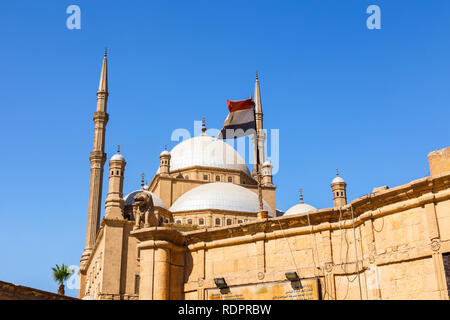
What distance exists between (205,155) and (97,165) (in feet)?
36.5

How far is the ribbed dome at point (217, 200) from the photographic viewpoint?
4476cm

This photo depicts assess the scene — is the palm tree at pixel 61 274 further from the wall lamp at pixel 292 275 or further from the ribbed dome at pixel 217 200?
the wall lamp at pixel 292 275

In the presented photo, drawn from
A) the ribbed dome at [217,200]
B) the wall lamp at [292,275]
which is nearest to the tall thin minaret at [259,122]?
the ribbed dome at [217,200]

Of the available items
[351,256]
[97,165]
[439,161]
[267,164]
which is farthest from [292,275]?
[267,164]

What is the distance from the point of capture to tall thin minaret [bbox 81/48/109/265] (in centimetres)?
4659

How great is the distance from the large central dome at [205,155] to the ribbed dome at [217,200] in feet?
21.2

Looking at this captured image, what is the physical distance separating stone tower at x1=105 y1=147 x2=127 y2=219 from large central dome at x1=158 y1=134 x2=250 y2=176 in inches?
425

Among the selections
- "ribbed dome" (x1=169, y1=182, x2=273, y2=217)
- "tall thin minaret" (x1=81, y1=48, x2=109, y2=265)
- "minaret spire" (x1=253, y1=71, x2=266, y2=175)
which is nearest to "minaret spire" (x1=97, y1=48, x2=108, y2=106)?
"tall thin minaret" (x1=81, y1=48, x2=109, y2=265)

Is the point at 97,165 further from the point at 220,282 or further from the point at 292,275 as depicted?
the point at 292,275

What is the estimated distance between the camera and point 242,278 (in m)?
13.2

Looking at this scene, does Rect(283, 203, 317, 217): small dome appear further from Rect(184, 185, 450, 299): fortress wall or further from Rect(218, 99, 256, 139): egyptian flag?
Rect(184, 185, 450, 299): fortress wall

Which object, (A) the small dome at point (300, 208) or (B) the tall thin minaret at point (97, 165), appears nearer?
(B) the tall thin minaret at point (97, 165)
